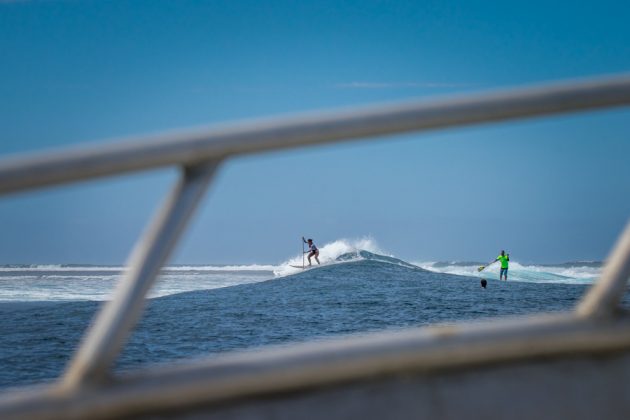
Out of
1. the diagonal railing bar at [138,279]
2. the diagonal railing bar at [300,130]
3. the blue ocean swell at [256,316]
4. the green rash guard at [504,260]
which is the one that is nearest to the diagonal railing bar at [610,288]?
the diagonal railing bar at [300,130]

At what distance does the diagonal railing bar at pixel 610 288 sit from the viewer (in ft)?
4.89

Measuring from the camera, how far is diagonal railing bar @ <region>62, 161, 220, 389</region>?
50.3 inches

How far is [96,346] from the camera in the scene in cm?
128

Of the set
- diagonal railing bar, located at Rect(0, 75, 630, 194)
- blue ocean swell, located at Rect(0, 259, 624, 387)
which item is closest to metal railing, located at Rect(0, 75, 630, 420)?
diagonal railing bar, located at Rect(0, 75, 630, 194)

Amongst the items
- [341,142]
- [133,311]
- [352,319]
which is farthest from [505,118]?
[352,319]

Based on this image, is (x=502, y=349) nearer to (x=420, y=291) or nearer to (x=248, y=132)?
(x=248, y=132)

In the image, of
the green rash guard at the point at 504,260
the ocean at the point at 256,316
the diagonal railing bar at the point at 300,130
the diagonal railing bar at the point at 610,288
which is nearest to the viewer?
the diagonal railing bar at the point at 300,130

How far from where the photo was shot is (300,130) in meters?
1.34

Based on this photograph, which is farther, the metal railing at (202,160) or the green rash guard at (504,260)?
the green rash guard at (504,260)

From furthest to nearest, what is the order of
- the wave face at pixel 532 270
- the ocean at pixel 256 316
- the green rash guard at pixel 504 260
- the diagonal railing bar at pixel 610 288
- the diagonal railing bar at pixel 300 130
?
the wave face at pixel 532 270 → the green rash guard at pixel 504 260 → the ocean at pixel 256 316 → the diagonal railing bar at pixel 610 288 → the diagonal railing bar at pixel 300 130

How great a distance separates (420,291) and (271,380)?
17.8 metres

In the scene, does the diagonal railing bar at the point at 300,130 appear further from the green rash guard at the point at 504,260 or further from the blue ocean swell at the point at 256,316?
the green rash guard at the point at 504,260

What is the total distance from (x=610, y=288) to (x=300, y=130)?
0.75m

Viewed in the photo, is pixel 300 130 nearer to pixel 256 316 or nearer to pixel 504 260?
pixel 256 316
